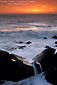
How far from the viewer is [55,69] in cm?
565

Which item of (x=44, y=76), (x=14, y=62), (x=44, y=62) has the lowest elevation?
(x=44, y=76)

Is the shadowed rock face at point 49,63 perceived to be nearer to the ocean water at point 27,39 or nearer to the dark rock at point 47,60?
the dark rock at point 47,60

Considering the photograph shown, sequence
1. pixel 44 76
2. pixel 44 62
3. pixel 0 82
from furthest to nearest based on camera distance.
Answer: pixel 44 62
pixel 44 76
pixel 0 82

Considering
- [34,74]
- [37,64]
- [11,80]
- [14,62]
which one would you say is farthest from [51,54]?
[11,80]

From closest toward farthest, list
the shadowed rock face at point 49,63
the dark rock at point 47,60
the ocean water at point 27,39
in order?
the shadowed rock face at point 49,63, the dark rock at point 47,60, the ocean water at point 27,39

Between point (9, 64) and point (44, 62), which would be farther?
point (44, 62)

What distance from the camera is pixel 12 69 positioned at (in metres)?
5.41

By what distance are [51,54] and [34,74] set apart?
57.3 inches

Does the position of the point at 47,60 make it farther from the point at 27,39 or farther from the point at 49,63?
the point at 27,39

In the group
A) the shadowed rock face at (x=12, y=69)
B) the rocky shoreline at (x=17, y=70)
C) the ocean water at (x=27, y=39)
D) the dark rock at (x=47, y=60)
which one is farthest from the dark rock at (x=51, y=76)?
the shadowed rock face at (x=12, y=69)

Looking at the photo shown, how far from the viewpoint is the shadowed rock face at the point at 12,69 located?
5344 mm

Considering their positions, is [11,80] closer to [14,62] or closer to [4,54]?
[14,62]

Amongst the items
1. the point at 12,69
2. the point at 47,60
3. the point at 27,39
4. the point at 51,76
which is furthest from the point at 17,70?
the point at 27,39

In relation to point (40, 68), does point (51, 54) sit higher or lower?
higher
